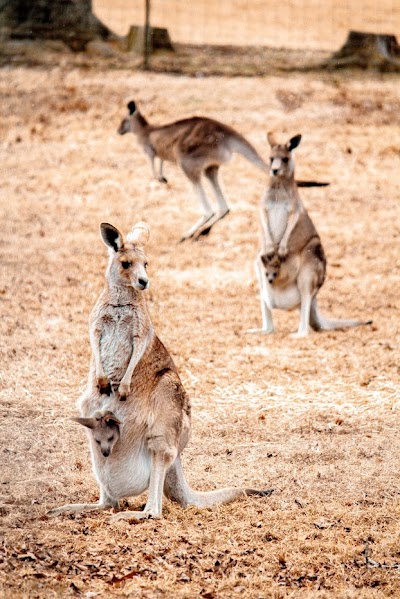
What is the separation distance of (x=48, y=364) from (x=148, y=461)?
108 inches

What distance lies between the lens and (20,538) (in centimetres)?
434

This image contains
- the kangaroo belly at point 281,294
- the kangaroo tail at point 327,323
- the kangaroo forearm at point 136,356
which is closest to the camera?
the kangaroo forearm at point 136,356

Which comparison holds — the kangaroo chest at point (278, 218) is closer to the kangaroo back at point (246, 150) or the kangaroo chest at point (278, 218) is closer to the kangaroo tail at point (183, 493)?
the kangaroo back at point (246, 150)

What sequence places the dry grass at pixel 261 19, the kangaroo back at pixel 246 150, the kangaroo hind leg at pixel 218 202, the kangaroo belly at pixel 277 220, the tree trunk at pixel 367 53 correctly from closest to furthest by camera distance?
the kangaroo belly at pixel 277 220 → the kangaroo hind leg at pixel 218 202 → the kangaroo back at pixel 246 150 → the tree trunk at pixel 367 53 → the dry grass at pixel 261 19

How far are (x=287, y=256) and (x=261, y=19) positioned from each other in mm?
11312

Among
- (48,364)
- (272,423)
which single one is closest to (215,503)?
(272,423)

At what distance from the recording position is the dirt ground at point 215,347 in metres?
4.30

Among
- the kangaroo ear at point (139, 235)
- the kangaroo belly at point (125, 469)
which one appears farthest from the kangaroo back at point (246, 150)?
the kangaroo belly at point (125, 469)

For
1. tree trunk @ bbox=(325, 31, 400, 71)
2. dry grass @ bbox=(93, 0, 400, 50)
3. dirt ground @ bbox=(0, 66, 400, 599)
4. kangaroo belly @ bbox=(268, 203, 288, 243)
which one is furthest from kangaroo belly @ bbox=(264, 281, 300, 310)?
dry grass @ bbox=(93, 0, 400, 50)

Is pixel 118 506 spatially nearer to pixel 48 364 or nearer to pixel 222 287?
pixel 48 364

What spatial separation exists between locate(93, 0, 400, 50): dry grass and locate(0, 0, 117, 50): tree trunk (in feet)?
1.40

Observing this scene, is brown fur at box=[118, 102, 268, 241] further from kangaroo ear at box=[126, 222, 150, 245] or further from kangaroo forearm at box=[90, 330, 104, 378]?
kangaroo forearm at box=[90, 330, 104, 378]

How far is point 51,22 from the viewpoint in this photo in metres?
17.7

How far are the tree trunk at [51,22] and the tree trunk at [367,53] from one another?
369 centimetres
